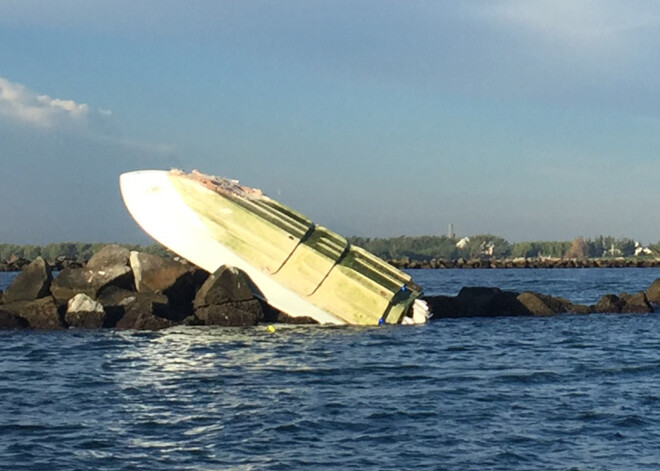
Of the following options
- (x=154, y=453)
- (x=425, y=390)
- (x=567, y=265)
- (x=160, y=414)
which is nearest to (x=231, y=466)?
(x=154, y=453)

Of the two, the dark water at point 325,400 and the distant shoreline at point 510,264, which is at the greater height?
the dark water at point 325,400

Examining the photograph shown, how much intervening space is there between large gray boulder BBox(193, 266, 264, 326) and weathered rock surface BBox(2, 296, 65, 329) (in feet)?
11.2

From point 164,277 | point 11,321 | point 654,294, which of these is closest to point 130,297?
point 164,277

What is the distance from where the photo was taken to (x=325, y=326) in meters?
25.4

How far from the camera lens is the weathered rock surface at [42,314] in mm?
25062

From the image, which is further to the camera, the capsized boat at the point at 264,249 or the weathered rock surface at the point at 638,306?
the weathered rock surface at the point at 638,306

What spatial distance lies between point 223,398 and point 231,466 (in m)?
4.24

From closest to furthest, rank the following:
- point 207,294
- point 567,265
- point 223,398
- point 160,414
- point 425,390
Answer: point 160,414
point 223,398
point 425,390
point 207,294
point 567,265

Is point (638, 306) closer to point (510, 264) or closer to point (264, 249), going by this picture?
point (264, 249)

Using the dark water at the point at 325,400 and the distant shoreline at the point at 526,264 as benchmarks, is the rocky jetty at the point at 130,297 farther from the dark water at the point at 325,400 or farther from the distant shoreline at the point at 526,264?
the distant shoreline at the point at 526,264

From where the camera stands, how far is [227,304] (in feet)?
82.4

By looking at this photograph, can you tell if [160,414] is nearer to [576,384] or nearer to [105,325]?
[576,384]

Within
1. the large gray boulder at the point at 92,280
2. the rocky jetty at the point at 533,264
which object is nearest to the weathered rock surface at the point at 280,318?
the large gray boulder at the point at 92,280

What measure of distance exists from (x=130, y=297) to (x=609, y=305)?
1548 centimetres
